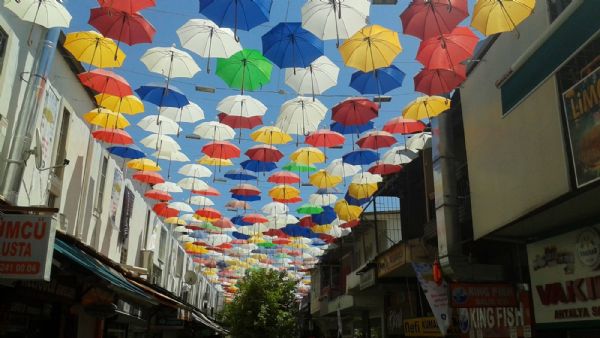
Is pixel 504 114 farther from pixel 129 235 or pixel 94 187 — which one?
pixel 129 235

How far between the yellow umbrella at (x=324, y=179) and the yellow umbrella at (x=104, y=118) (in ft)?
23.6

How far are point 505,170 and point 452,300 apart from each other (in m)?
3.05

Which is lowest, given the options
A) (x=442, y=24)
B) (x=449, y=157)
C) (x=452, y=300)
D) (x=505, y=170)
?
(x=452, y=300)

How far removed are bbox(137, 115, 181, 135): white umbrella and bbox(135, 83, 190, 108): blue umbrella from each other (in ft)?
6.78

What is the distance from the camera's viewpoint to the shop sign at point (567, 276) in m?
8.88

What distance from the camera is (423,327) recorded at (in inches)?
578

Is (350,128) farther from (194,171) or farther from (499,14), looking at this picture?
(194,171)

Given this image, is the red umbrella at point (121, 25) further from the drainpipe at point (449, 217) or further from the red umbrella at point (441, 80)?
the drainpipe at point (449, 217)

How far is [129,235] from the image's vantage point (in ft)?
67.7

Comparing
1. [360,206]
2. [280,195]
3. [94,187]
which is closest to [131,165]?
[94,187]

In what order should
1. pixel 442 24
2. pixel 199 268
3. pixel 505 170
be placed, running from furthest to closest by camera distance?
1. pixel 199 268
2. pixel 505 170
3. pixel 442 24

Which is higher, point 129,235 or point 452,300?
point 129,235

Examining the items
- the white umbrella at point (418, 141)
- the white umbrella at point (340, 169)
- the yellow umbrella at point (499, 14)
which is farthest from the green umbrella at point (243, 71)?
the white umbrella at point (340, 169)

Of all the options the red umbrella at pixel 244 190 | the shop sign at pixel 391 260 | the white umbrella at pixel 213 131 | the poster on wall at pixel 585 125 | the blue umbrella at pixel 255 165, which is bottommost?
the shop sign at pixel 391 260
